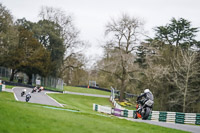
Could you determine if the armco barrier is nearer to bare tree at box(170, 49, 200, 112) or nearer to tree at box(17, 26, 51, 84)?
bare tree at box(170, 49, 200, 112)

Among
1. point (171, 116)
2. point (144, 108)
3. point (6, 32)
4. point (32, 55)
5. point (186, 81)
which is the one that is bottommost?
point (171, 116)

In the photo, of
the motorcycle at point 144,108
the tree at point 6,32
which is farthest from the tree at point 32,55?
the motorcycle at point 144,108

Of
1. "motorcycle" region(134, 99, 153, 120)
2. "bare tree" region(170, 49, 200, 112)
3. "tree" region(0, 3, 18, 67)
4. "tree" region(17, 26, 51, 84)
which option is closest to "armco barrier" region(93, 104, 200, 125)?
"bare tree" region(170, 49, 200, 112)

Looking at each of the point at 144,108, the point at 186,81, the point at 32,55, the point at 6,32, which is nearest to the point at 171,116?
the point at 186,81

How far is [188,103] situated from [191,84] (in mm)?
4229

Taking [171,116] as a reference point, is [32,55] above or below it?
above

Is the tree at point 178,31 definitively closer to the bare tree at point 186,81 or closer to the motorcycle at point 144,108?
the bare tree at point 186,81

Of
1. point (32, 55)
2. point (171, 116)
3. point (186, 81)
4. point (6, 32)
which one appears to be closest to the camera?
point (171, 116)

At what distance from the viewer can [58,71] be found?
68.2 meters

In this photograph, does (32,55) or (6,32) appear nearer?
(6,32)

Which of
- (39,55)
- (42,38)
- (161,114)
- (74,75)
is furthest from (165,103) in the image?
(74,75)

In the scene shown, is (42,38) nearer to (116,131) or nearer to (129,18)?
(129,18)

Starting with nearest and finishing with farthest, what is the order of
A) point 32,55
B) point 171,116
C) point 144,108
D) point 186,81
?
1. point 144,108
2. point 171,116
3. point 186,81
4. point 32,55

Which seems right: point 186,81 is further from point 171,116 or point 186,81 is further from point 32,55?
point 32,55
